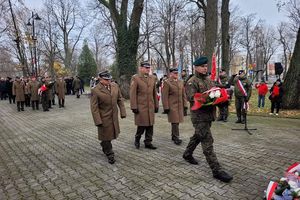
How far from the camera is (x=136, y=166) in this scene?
498cm

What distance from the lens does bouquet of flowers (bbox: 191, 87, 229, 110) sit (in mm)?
3945

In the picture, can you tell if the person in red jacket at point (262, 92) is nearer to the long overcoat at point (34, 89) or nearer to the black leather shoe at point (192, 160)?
the black leather shoe at point (192, 160)

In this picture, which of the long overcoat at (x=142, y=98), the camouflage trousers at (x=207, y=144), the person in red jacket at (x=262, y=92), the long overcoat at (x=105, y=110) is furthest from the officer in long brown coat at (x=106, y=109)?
the person in red jacket at (x=262, y=92)

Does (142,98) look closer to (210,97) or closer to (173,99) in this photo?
(173,99)

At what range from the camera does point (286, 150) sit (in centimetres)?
581

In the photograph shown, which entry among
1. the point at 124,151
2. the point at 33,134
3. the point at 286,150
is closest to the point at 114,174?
the point at 124,151

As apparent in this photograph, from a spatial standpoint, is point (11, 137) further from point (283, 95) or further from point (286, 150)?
point (283, 95)

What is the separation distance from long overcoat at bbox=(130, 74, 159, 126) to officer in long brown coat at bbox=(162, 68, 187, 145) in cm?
48

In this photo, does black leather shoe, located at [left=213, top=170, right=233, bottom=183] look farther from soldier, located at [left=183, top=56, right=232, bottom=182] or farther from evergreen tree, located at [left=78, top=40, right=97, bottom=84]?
evergreen tree, located at [left=78, top=40, right=97, bottom=84]

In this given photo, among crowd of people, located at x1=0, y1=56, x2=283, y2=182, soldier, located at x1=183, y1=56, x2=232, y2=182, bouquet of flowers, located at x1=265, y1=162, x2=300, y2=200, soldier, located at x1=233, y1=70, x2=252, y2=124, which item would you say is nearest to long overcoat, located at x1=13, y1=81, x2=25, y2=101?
crowd of people, located at x1=0, y1=56, x2=283, y2=182

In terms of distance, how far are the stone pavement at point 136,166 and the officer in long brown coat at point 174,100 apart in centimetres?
62

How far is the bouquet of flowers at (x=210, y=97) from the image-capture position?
12.9ft

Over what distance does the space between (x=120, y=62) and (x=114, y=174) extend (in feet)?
49.1

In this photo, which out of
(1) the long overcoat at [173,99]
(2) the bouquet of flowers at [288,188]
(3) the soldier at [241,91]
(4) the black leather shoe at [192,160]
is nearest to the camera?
(2) the bouquet of flowers at [288,188]
